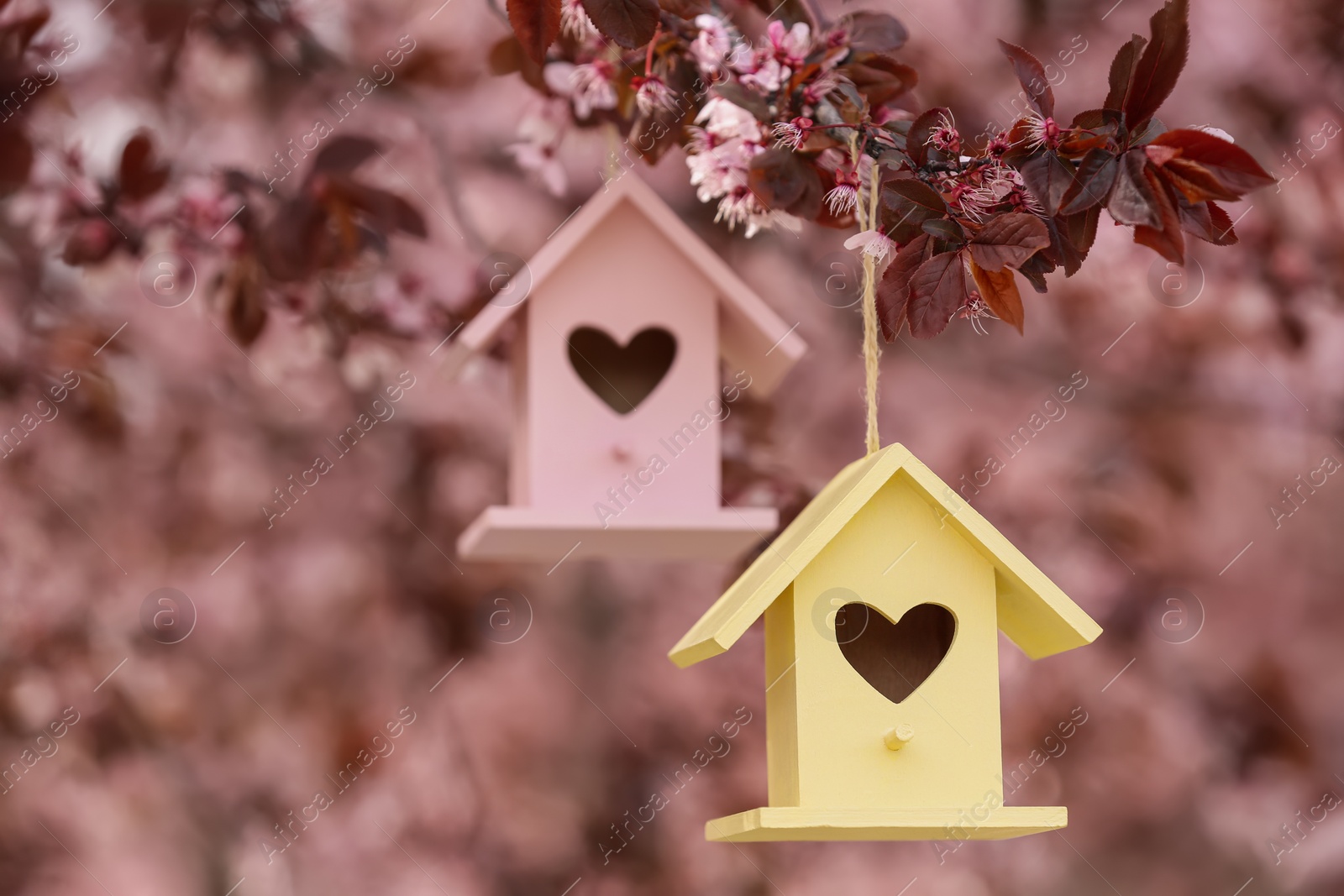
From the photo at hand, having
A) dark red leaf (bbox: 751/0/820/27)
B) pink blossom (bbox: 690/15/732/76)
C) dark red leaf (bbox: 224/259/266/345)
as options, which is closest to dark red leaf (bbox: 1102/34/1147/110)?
pink blossom (bbox: 690/15/732/76)

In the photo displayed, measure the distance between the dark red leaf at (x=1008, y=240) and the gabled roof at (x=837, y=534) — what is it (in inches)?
9.2

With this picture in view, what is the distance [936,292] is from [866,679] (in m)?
0.44

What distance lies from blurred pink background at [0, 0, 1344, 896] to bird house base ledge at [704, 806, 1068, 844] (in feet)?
3.68

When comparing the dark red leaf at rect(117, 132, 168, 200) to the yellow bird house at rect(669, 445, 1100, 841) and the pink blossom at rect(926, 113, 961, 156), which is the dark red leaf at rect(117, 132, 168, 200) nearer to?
the yellow bird house at rect(669, 445, 1100, 841)

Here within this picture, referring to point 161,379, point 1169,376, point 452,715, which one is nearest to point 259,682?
point 452,715

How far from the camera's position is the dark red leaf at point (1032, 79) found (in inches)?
38.8

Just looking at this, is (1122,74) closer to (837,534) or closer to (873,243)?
(873,243)

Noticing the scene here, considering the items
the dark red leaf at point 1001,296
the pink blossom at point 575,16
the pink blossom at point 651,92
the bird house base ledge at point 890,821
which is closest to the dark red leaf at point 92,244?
the pink blossom at point 575,16

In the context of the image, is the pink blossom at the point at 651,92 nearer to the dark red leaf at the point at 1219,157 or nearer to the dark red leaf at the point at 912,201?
the dark red leaf at the point at 912,201

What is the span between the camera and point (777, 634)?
1.31 metres

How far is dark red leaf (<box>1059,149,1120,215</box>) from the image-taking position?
94 centimetres

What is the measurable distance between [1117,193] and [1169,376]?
1941mm

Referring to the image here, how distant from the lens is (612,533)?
1.79 m

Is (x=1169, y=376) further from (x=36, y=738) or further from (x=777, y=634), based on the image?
(x=36, y=738)
